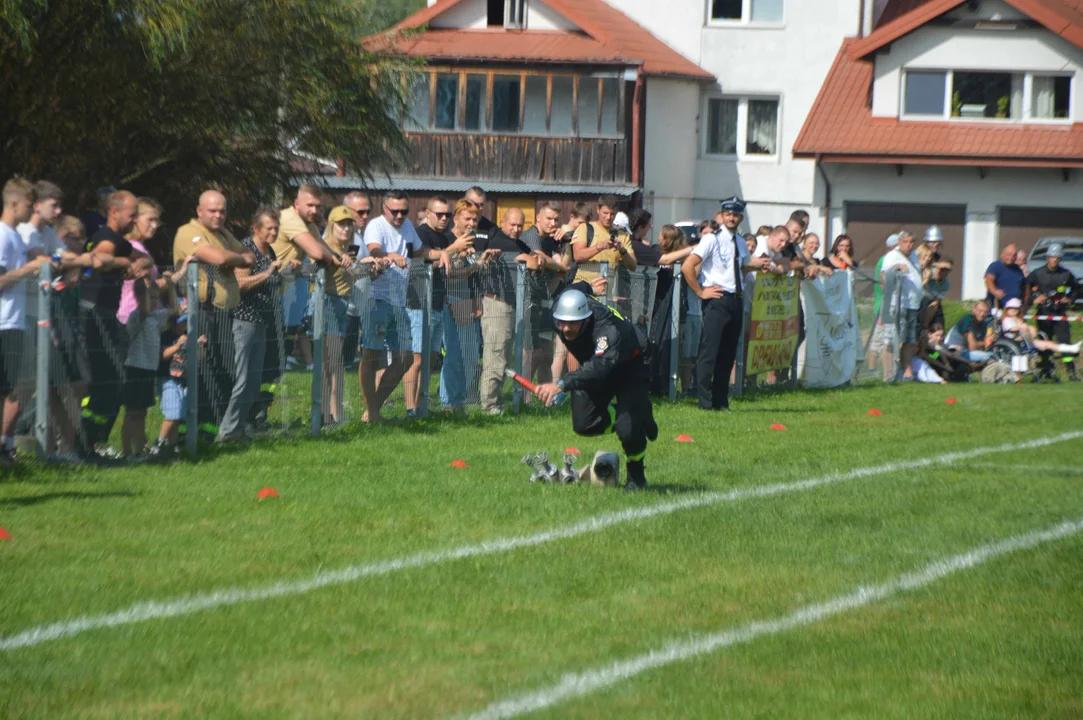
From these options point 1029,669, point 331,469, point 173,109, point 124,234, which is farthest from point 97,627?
point 173,109

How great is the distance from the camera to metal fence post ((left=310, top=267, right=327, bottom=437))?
1326cm

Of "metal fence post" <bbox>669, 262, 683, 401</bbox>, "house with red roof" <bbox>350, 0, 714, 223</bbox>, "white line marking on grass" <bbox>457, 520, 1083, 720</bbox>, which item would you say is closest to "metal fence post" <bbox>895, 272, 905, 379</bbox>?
"metal fence post" <bbox>669, 262, 683, 401</bbox>

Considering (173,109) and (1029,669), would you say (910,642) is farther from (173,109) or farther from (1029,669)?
(173,109)

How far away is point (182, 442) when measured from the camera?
39.7 feet

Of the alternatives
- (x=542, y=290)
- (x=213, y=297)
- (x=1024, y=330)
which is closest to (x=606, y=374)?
(x=213, y=297)

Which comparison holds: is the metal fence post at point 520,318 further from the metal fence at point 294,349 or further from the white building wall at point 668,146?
the white building wall at point 668,146

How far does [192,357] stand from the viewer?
1184 cm

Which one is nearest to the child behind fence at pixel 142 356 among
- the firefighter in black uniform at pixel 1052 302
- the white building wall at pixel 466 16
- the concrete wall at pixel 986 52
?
the firefighter in black uniform at pixel 1052 302

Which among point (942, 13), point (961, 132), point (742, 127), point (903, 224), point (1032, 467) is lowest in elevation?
point (1032, 467)

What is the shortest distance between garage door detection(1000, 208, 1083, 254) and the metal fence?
2966cm

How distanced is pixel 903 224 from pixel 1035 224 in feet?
12.9

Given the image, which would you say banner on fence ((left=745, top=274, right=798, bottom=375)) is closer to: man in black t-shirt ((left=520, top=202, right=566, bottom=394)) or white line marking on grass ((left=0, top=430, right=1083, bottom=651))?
man in black t-shirt ((left=520, top=202, right=566, bottom=394))

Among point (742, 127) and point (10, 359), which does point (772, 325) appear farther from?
point (742, 127)

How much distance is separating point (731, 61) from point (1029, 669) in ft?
138
